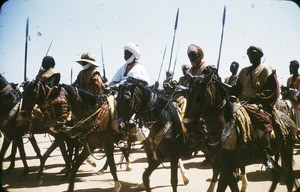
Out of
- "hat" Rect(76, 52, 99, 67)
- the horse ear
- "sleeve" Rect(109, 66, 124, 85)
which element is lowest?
"sleeve" Rect(109, 66, 124, 85)

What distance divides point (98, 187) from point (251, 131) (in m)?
4.10

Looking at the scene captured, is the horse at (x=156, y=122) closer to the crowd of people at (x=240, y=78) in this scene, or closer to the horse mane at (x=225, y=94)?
the crowd of people at (x=240, y=78)

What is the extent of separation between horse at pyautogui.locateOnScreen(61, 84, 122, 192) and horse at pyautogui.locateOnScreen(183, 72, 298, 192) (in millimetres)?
2489

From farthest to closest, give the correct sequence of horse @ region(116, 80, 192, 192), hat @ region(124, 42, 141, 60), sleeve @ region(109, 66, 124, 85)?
sleeve @ region(109, 66, 124, 85)
hat @ region(124, 42, 141, 60)
horse @ region(116, 80, 192, 192)

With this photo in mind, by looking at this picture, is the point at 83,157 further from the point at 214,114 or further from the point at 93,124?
the point at 214,114

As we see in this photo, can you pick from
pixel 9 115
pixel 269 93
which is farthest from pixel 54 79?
pixel 269 93

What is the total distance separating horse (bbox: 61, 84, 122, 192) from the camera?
6539 millimetres

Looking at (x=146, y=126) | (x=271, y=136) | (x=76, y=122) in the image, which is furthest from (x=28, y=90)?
(x=271, y=136)

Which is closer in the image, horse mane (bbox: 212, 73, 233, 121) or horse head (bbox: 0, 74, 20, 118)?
horse mane (bbox: 212, 73, 233, 121)

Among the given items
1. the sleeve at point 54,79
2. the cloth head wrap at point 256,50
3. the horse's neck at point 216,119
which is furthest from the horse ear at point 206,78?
the sleeve at point 54,79

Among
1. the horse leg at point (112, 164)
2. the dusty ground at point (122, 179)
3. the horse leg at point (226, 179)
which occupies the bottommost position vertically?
the dusty ground at point (122, 179)

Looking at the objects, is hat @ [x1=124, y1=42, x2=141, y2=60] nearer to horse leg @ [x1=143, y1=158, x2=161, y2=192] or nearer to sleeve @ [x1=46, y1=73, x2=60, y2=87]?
sleeve @ [x1=46, y1=73, x2=60, y2=87]

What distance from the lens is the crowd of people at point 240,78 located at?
17.2ft

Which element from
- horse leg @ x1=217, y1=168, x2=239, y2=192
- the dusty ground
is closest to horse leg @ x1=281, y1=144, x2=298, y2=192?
the dusty ground
